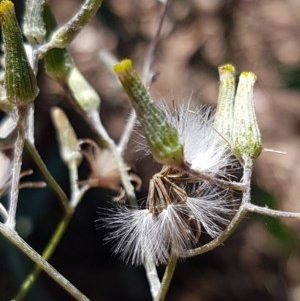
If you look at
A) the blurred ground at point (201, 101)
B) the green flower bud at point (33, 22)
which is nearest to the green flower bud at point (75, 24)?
the green flower bud at point (33, 22)

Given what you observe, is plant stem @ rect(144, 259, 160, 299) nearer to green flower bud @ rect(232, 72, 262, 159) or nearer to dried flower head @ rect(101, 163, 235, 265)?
dried flower head @ rect(101, 163, 235, 265)

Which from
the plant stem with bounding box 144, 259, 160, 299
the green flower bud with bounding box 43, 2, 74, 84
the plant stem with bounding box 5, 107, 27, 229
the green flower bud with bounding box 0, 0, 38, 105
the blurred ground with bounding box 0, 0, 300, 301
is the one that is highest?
the green flower bud with bounding box 0, 0, 38, 105

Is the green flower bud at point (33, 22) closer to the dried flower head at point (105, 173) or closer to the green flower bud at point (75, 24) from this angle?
the green flower bud at point (75, 24)

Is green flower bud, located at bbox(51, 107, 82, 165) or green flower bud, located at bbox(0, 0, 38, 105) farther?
green flower bud, located at bbox(51, 107, 82, 165)

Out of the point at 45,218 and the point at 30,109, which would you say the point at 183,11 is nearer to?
the point at 45,218

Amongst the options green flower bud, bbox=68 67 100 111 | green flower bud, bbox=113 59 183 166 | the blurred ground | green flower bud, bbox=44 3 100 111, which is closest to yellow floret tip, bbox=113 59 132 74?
green flower bud, bbox=113 59 183 166
